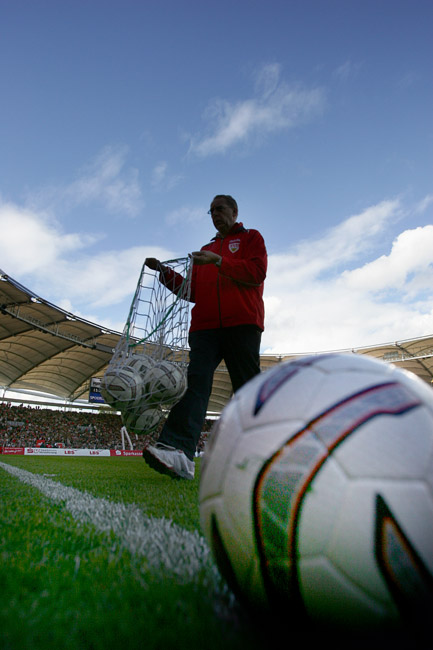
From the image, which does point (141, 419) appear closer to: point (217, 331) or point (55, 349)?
point (217, 331)

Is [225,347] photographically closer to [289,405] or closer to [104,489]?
[104,489]

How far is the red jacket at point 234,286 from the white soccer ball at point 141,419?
1.13 meters

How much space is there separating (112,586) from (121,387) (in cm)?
264

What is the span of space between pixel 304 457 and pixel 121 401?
9.95 feet

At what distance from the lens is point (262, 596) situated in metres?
0.81

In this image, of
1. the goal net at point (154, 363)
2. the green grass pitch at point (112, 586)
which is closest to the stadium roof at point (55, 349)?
the goal net at point (154, 363)

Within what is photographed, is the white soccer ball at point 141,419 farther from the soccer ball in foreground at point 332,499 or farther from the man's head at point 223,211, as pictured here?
the soccer ball in foreground at point 332,499

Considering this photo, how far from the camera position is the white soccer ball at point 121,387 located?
3.59 m

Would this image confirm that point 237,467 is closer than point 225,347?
Yes

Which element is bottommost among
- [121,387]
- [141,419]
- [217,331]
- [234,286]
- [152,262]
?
[141,419]

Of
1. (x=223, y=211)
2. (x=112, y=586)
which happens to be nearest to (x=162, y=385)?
(x=223, y=211)

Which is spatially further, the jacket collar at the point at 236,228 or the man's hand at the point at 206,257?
the jacket collar at the point at 236,228

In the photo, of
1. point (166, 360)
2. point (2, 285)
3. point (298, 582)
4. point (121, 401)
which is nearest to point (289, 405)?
point (298, 582)

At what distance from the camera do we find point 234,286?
3.33m
